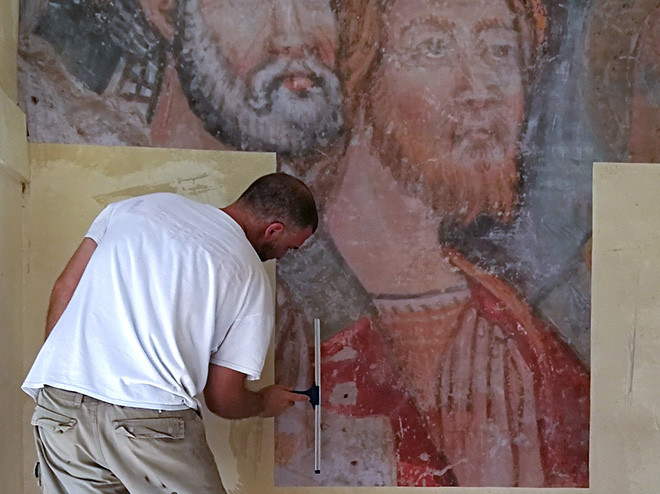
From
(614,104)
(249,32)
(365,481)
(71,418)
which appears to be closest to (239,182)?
(249,32)

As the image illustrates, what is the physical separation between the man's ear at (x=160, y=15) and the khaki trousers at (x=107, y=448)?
4.03 feet

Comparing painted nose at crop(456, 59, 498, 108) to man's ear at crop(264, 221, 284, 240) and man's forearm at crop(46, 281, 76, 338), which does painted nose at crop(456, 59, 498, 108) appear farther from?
man's forearm at crop(46, 281, 76, 338)

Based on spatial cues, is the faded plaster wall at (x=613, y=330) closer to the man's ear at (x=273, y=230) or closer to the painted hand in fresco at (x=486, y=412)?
the painted hand in fresco at (x=486, y=412)

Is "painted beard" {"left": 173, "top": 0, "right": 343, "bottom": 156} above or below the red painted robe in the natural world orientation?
above

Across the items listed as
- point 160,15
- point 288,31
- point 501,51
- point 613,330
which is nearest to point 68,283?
point 160,15

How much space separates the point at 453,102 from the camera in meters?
2.28

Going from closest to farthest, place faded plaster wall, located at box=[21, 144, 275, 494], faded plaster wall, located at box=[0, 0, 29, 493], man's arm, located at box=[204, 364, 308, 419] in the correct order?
1. man's arm, located at box=[204, 364, 308, 419]
2. faded plaster wall, located at box=[0, 0, 29, 493]
3. faded plaster wall, located at box=[21, 144, 275, 494]

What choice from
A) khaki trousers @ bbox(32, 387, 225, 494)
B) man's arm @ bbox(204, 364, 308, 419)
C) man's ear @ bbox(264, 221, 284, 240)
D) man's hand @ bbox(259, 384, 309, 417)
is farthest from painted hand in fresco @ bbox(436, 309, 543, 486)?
khaki trousers @ bbox(32, 387, 225, 494)

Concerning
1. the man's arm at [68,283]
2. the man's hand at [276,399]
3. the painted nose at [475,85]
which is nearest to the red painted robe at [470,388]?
the man's hand at [276,399]

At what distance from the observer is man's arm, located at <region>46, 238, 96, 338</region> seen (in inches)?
68.0

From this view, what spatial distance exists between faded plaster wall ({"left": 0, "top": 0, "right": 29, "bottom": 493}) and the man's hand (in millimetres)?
745

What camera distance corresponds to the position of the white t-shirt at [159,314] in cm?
154

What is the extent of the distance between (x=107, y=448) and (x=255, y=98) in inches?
48.0

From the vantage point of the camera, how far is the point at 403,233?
2268 millimetres
